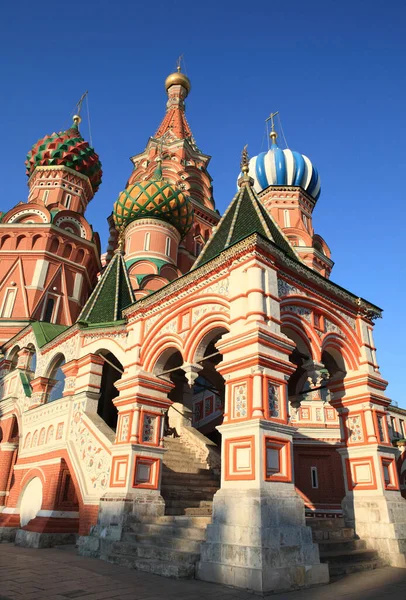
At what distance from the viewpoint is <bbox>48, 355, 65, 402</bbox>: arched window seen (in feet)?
37.6

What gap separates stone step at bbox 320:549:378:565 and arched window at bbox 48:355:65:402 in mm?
7596

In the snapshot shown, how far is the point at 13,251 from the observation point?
61.5 feet

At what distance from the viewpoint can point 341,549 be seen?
654cm

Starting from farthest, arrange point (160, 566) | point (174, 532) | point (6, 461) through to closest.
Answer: point (6, 461) → point (174, 532) → point (160, 566)

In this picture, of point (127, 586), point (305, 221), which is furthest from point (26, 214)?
point (127, 586)

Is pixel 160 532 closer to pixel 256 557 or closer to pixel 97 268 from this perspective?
pixel 256 557

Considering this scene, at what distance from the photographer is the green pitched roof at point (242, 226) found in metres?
7.84

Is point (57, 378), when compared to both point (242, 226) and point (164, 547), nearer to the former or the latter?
point (164, 547)

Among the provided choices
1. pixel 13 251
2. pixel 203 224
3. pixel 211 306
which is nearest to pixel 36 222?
pixel 13 251

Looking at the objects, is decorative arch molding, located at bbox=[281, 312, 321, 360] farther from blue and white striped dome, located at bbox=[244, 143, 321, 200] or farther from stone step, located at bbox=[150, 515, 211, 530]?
blue and white striped dome, located at bbox=[244, 143, 321, 200]

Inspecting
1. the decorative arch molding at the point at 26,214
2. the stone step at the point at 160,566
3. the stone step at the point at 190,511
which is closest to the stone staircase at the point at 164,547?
the stone step at the point at 160,566

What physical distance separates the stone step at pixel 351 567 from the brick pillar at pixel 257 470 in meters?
0.58

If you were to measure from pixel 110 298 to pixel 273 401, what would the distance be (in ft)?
21.5

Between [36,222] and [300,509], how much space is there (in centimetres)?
1758
